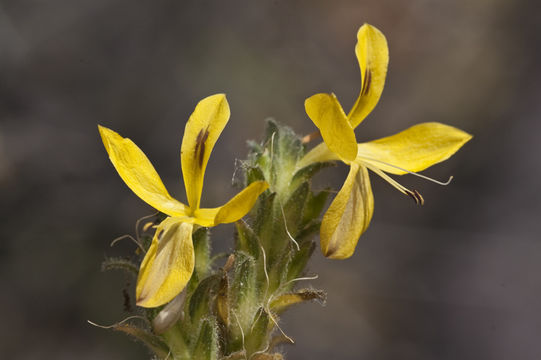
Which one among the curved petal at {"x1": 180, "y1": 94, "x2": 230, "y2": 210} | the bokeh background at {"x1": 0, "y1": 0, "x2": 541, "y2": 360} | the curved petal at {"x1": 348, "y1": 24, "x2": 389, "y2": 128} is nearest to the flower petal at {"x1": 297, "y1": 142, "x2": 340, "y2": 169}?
the curved petal at {"x1": 348, "y1": 24, "x2": 389, "y2": 128}

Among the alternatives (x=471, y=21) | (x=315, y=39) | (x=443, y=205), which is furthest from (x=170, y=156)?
(x=471, y=21)

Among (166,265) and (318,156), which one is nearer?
(166,265)

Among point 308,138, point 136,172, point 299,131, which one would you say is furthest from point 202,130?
point 299,131

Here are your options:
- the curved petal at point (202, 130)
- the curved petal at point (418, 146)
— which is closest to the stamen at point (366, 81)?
the curved petal at point (418, 146)

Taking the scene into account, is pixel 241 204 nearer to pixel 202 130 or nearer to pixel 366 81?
pixel 202 130

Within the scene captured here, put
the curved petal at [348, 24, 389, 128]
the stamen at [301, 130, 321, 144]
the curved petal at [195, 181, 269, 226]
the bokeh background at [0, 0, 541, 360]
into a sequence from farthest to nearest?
the bokeh background at [0, 0, 541, 360], the stamen at [301, 130, 321, 144], the curved petal at [348, 24, 389, 128], the curved petal at [195, 181, 269, 226]

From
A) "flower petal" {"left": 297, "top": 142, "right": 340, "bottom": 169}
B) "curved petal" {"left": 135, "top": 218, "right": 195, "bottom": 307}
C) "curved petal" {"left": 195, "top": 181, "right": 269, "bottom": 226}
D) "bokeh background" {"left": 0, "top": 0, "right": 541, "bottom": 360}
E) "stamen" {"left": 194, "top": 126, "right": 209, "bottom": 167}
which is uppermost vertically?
"stamen" {"left": 194, "top": 126, "right": 209, "bottom": 167}

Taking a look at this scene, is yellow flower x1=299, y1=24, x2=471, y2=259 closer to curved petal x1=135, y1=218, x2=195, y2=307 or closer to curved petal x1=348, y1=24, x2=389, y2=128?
curved petal x1=348, y1=24, x2=389, y2=128

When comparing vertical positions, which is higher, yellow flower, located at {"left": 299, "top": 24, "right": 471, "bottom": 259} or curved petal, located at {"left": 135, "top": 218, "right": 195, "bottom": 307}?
yellow flower, located at {"left": 299, "top": 24, "right": 471, "bottom": 259}
